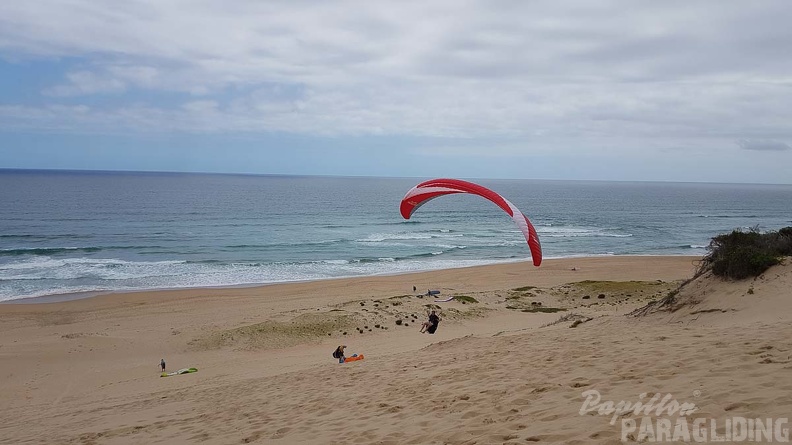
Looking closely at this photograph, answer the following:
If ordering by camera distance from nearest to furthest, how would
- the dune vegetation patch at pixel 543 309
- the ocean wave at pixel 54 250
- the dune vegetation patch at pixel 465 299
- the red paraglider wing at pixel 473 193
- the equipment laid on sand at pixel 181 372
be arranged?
the red paraglider wing at pixel 473 193
the equipment laid on sand at pixel 181 372
the dune vegetation patch at pixel 543 309
the dune vegetation patch at pixel 465 299
the ocean wave at pixel 54 250

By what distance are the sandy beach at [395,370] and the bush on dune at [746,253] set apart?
316mm

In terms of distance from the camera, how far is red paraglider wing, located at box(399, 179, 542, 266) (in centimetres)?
1133

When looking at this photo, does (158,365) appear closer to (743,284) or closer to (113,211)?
(743,284)

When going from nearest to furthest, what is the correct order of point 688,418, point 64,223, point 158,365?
point 688,418 < point 158,365 < point 64,223

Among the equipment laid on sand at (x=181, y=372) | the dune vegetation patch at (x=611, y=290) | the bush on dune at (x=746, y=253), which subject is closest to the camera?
the bush on dune at (x=746, y=253)

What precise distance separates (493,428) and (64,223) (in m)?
54.3

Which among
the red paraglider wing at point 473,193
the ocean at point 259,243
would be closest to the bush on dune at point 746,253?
the red paraglider wing at point 473,193

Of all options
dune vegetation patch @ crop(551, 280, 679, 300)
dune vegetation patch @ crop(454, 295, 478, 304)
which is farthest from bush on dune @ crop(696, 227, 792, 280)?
dune vegetation patch @ crop(454, 295, 478, 304)

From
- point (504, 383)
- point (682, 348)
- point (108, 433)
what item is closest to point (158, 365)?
point (108, 433)

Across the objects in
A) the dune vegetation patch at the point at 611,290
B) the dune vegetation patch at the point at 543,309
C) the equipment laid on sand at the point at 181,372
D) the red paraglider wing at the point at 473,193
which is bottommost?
the equipment laid on sand at the point at 181,372

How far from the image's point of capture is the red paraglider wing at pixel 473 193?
1133cm

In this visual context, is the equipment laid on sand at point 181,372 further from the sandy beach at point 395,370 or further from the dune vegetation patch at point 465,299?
the dune vegetation patch at point 465,299

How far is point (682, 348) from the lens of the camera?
6.42 meters

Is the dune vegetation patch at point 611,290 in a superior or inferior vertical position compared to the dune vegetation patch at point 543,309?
superior
